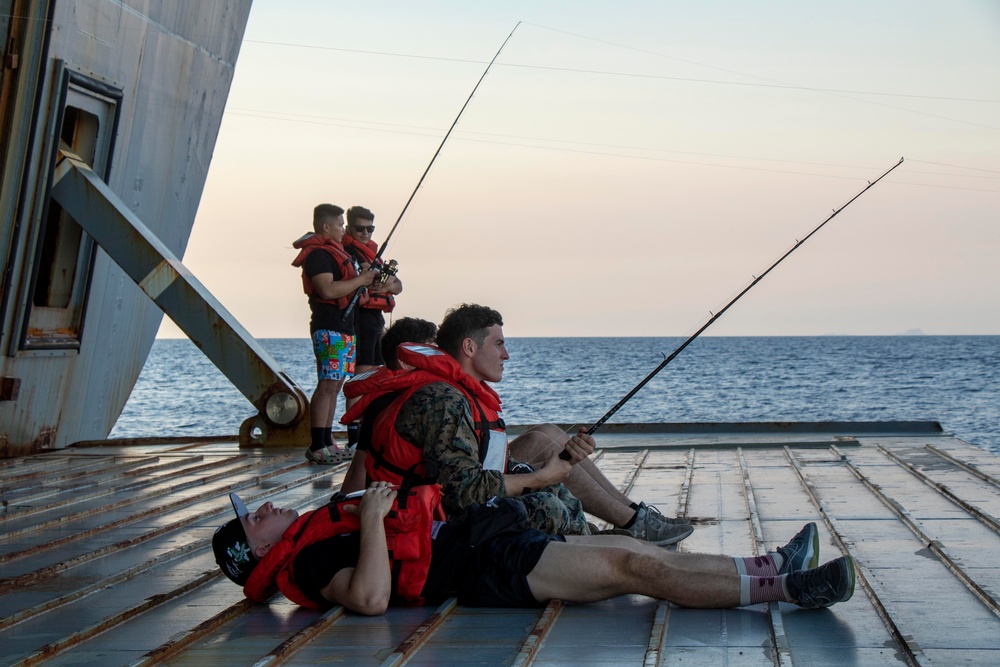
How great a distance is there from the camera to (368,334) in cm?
941

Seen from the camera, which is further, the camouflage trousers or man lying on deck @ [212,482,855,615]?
the camouflage trousers

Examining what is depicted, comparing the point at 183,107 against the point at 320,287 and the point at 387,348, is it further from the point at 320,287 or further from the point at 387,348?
the point at 387,348

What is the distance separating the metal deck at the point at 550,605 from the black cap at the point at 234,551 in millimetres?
149

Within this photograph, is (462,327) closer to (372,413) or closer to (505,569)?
(372,413)

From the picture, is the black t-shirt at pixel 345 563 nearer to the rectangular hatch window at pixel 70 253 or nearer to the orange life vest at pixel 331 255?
the orange life vest at pixel 331 255

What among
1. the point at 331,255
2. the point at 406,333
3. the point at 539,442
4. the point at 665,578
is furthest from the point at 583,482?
the point at 331,255

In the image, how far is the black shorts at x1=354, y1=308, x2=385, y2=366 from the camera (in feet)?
30.8

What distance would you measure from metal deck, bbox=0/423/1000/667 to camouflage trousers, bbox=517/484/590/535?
1.53 ft

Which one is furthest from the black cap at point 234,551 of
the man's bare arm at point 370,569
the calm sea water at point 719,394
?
the calm sea water at point 719,394

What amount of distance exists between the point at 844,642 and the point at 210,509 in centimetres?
394

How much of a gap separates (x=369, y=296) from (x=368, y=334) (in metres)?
0.36

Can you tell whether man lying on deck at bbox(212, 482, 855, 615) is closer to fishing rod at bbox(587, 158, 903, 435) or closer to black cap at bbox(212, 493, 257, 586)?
black cap at bbox(212, 493, 257, 586)

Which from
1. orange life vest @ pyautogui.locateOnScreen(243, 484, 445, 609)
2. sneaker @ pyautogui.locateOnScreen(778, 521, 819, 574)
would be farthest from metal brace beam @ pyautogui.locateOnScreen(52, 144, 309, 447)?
sneaker @ pyautogui.locateOnScreen(778, 521, 819, 574)

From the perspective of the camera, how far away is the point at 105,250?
9.11 meters
